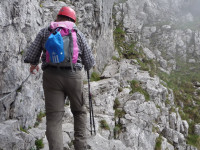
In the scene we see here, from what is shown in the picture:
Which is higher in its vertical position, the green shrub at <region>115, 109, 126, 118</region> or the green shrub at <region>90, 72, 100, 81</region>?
the green shrub at <region>90, 72, 100, 81</region>

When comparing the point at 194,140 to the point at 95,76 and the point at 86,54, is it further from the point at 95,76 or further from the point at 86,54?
the point at 86,54

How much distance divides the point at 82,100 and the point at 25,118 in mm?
2632

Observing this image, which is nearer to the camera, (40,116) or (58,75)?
(58,75)

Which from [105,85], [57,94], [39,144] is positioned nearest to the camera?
[57,94]

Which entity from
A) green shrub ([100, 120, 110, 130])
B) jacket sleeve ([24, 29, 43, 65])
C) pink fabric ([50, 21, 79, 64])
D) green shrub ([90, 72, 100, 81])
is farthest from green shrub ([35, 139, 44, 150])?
green shrub ([90, 72, 100, 81])

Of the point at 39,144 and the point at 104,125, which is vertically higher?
the point at 39,144

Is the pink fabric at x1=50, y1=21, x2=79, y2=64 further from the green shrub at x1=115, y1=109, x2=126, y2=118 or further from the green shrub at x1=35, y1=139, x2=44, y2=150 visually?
the green shrub at x1=115, y1=109, x2=126, y2=118

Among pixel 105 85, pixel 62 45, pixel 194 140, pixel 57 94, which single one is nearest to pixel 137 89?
pixel 105 85

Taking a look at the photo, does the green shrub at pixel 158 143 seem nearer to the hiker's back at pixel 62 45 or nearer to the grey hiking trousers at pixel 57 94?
the grey hiking trousers at pixel 57 94

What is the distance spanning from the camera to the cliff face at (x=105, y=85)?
17.6 ft

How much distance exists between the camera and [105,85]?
10789mm

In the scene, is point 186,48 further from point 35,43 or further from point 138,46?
point 35,43

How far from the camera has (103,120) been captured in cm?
873

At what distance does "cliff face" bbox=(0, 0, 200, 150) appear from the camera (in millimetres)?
5367
